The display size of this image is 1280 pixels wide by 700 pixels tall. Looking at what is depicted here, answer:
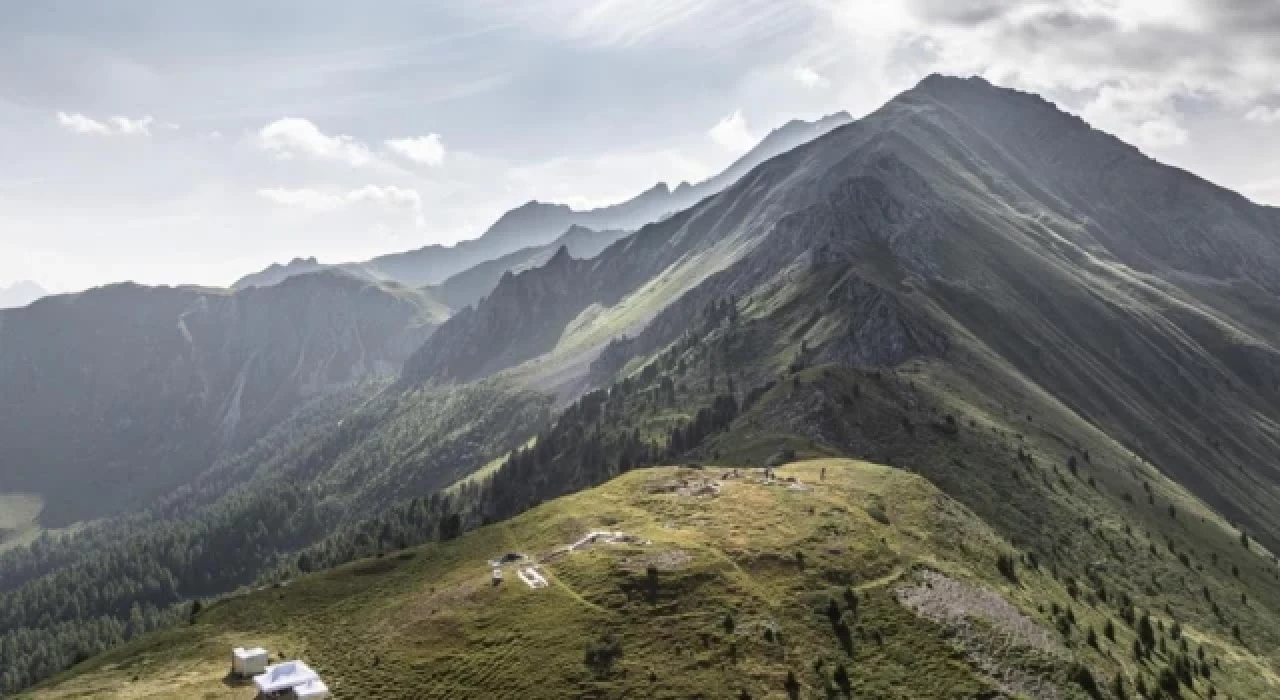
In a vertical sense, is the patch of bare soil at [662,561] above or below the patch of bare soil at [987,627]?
above

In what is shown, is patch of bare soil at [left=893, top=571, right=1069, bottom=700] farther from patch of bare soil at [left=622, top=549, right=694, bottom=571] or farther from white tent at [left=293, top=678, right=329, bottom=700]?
white tent at [left=293, top=678, right=329, bottom=700]

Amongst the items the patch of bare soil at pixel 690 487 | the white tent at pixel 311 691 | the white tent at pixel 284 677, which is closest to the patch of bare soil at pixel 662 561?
the patch of bare soil at pixel 690 487

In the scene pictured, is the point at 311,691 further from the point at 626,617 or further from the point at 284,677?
the point at 626,617

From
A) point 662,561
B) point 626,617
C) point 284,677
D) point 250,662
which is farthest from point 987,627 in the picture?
point 250,662

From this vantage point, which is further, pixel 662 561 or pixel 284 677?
pixel 662 561

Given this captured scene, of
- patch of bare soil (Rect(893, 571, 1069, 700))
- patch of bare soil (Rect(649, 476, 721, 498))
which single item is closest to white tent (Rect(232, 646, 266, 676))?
patch of bare soil (Rect(649, 476, 721, 498))

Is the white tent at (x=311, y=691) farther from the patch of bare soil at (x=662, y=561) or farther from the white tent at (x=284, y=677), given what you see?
the patch of bare soil at (x=662, y=561)
